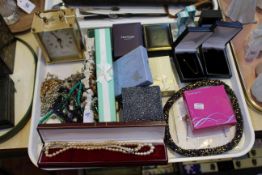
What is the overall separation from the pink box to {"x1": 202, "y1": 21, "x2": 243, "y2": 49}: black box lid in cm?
14

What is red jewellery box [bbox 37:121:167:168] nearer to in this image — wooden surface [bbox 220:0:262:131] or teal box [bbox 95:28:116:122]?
teal box [bbox 95:28:116:122]

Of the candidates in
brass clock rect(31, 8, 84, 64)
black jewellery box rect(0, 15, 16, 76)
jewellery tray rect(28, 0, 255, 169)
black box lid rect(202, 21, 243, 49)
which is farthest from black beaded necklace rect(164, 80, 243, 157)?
black jewellery box rect(0, 15, 16, 76)

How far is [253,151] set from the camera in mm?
1062

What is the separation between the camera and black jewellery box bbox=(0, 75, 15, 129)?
765 mm

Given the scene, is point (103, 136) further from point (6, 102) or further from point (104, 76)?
point (6, 102)

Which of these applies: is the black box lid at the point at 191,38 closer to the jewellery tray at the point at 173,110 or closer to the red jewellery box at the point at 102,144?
the jewellery tray at the point at 173,110

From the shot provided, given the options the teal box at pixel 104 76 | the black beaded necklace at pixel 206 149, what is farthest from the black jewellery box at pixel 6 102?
the black beaded necklace at pixel 206 149

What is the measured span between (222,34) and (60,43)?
424 mm

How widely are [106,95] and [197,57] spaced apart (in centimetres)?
28

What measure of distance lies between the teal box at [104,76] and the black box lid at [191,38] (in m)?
0.19

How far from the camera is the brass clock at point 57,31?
2.56 feet

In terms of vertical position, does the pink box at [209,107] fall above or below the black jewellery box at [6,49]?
below

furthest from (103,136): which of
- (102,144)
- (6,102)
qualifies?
(6,102)

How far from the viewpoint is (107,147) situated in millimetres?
706
